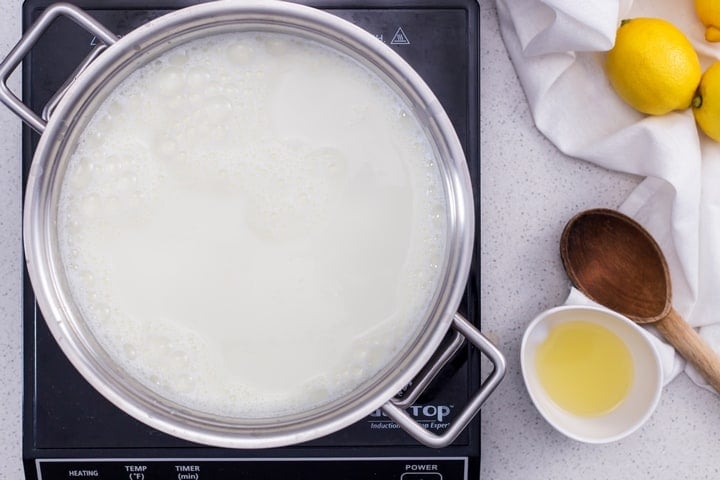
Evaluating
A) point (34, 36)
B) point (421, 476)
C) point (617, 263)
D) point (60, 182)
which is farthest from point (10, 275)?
point (617, 263)

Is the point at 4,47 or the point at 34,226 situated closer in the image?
the point at 34,226

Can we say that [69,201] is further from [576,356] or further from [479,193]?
[576,356]

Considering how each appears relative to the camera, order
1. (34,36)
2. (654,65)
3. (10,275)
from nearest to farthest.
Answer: (34,36)
(654,65)
(10,275)

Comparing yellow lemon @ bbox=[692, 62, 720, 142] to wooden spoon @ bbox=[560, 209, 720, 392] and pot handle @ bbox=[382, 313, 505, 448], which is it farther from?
pot handle @ bbox=[382, 313, 505, 448]

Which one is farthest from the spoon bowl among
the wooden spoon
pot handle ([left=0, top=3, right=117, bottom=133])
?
pot handle ([left=0, top=3, right=117, bottom=133])

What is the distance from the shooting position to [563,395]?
101 cm

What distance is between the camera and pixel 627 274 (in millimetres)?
1034

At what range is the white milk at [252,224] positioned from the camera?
89 cm

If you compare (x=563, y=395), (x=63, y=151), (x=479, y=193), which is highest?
(x=63, y=151)

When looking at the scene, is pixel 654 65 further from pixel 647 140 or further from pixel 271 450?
pixel 271 450

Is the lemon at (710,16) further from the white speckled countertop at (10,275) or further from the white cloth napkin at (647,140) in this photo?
the white speckled countertop at (10,275)

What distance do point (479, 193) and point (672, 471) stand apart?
1.55 ft

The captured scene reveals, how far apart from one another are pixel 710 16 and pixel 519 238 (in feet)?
1.21

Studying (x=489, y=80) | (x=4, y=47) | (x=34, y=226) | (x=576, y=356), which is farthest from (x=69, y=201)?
(x=576, y=356)
